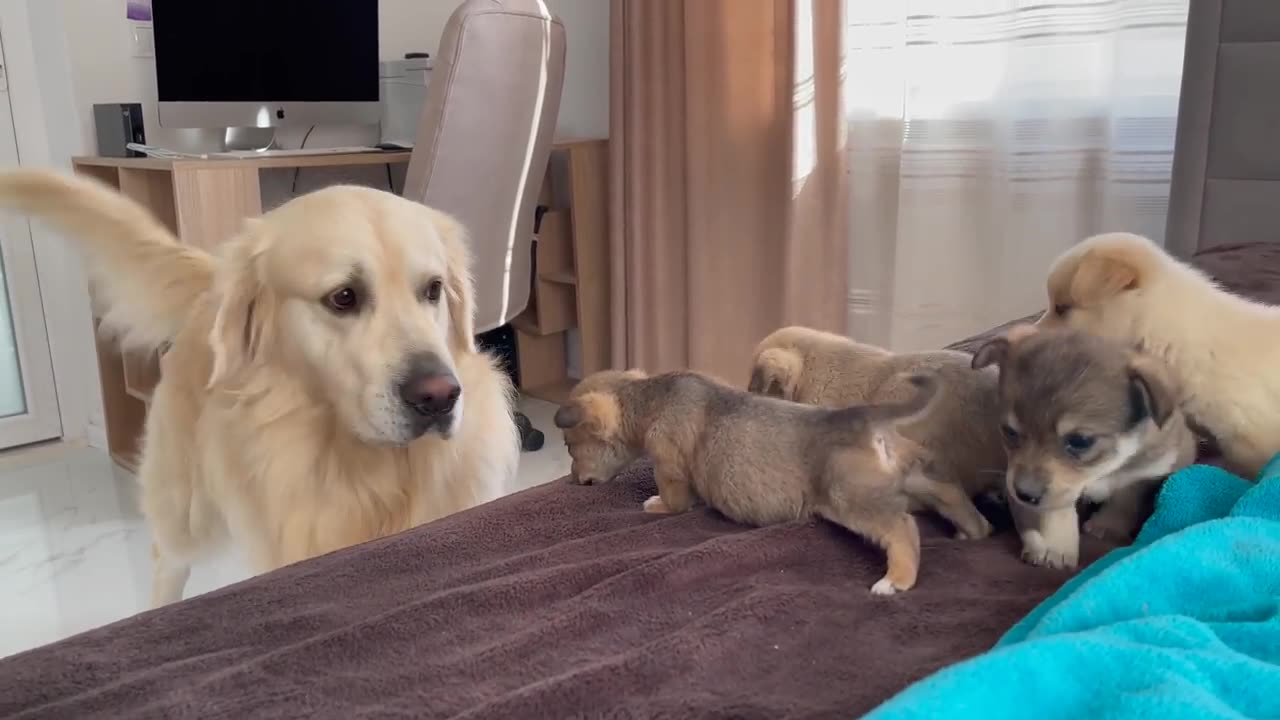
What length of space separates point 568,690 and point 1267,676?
1.48ft

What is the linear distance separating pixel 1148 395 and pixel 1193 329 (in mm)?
286

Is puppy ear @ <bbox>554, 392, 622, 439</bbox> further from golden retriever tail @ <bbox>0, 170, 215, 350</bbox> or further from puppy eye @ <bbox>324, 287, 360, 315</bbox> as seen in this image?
golden retriever tail @ <bbox>0, 170, 215, 350</bbox>

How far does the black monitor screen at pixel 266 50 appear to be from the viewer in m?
3.02

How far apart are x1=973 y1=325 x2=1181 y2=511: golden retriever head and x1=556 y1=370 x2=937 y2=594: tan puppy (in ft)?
0.33

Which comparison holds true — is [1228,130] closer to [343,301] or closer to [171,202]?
[343,301]

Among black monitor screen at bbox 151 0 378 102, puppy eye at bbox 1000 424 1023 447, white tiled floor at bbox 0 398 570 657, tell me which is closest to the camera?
puppy eye at bbox 1000 424 1023 447

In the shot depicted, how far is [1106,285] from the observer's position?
1.24m

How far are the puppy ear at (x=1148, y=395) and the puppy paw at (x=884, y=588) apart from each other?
0.90 feet

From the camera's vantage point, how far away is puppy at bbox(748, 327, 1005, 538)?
101 cm

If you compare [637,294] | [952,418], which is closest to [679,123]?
[637,294]

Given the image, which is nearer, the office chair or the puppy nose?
the puppy nose

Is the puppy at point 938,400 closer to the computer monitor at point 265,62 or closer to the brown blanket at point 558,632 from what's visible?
the brown blanket at point 558,632

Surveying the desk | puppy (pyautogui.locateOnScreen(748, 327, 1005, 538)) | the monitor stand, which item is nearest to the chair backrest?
the desk

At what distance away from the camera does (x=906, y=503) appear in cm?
92
